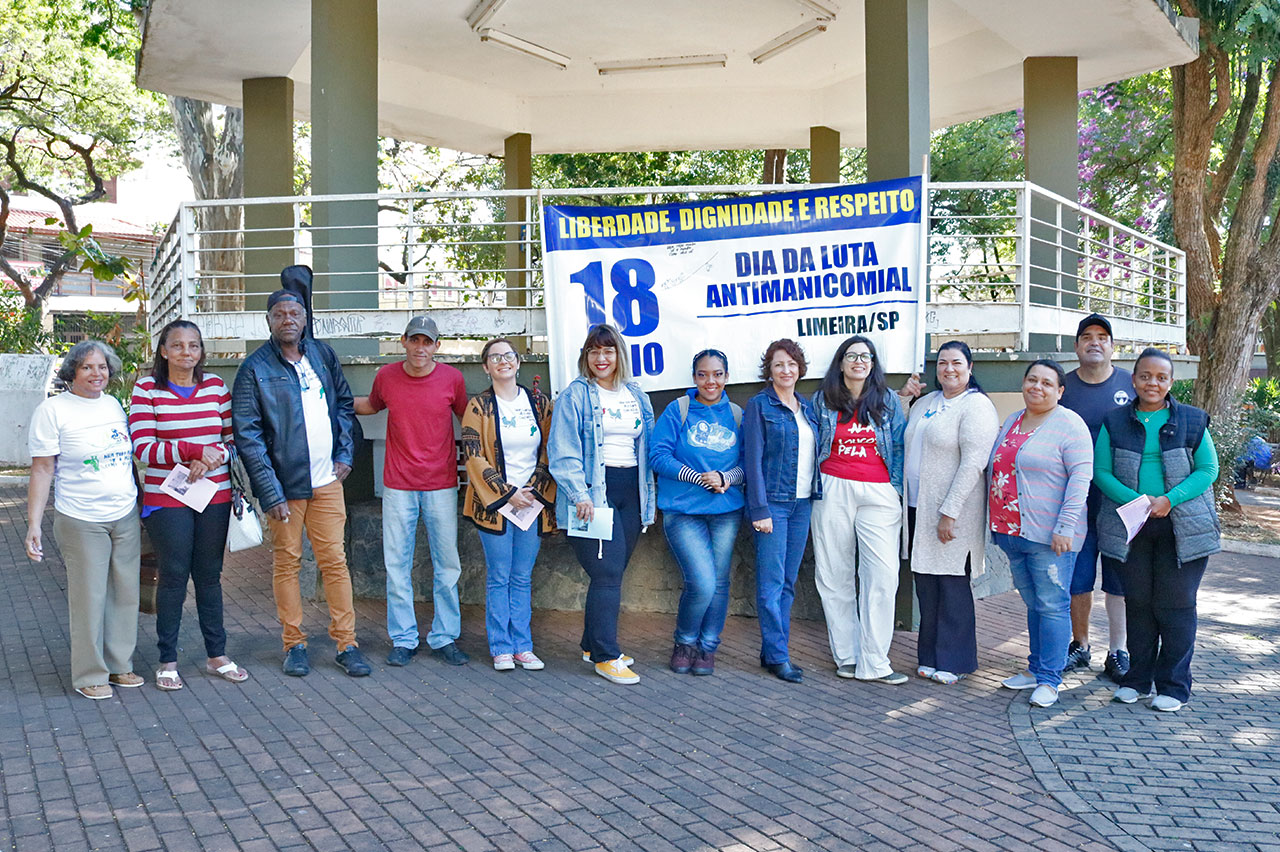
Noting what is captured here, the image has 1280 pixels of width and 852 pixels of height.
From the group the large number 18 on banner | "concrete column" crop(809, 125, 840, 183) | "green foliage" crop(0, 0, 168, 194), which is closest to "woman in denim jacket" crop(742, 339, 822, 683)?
the large number 18 on banner

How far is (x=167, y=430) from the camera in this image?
5.61 meters

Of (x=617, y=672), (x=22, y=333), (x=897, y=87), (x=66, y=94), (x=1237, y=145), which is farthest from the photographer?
(x=66, y=94)

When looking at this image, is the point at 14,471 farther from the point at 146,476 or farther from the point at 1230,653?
the point at 1230,653

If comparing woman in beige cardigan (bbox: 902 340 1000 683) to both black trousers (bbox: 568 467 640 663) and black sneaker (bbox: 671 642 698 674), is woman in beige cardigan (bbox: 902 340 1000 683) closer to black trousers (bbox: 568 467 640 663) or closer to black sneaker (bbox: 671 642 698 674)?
black sneaker (bbox: 671 642 698 674)

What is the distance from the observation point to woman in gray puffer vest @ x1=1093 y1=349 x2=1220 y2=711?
550cm

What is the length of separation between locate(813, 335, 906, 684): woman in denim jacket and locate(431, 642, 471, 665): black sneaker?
83.2 inches

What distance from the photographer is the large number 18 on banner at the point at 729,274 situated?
22.6 feet

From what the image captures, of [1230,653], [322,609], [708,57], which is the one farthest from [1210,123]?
[322,609]

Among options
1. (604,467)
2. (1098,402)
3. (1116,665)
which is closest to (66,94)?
(604,467)

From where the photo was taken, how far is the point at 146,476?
5.62 metres

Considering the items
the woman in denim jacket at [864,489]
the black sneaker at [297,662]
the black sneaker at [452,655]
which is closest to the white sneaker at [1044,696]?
the woman in denim jacket at [864,489]

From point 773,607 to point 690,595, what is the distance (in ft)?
1.57

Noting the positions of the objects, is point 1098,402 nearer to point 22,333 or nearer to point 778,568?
point 778,568

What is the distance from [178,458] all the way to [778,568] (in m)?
3.25
